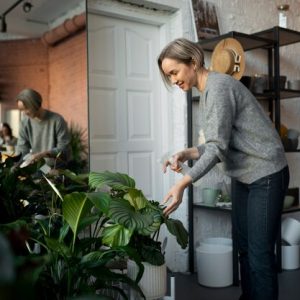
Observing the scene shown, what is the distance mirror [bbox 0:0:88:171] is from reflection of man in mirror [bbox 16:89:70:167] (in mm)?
36

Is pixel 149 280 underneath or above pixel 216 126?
underneath

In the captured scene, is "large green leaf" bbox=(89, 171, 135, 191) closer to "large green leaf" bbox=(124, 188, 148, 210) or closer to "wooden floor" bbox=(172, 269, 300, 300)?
"large green leaf" bbox=(124, 188, 148, 210)

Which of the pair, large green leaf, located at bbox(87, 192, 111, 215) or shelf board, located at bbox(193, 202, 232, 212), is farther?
shelf board, located at bbox(193, 202, 232, 212)

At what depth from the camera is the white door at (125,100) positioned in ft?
9.82

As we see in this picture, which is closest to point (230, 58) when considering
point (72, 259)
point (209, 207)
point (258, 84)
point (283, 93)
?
point (258, 84)

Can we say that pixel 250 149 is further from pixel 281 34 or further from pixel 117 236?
pixel 281 34

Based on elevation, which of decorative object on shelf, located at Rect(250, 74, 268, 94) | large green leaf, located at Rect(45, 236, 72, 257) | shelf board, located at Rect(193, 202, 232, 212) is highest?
decorative object on shelf, located at Rect(250, 74, 268, 94)

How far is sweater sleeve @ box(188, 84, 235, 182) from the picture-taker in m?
1.71

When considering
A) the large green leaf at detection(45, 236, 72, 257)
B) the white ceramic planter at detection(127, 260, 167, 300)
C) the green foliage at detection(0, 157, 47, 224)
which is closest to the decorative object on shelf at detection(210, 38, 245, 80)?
the green foliage at detection(0, 157, 47, 224)

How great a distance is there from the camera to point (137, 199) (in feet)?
5.75

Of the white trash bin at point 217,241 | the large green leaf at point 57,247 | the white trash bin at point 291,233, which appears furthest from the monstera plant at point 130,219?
the white trash bin at point 291,233

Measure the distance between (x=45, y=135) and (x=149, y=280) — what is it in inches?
48.6

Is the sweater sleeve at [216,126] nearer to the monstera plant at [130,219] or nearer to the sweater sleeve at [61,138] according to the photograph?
the monstera plant at [130,219]

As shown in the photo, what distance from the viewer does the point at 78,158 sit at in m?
2.72
